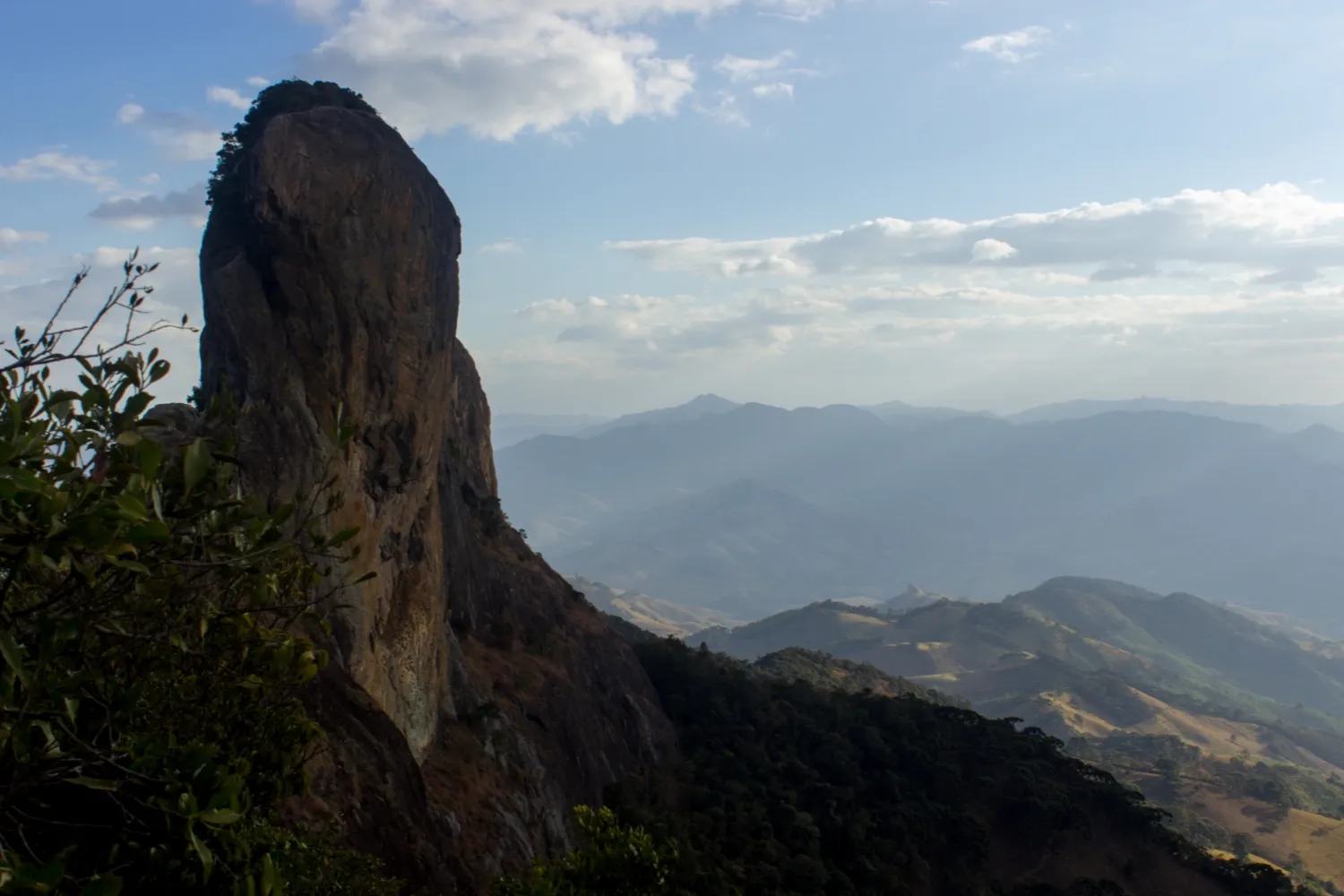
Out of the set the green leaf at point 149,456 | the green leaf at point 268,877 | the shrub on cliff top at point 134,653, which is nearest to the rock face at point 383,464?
the shrub on cliff top at point 134,653

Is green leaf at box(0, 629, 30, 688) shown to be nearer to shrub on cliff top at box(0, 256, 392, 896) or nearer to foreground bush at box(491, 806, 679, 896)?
shrub on cliff top at box(0, 256, 392, 896)

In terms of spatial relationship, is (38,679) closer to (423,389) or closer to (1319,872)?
(423,389)

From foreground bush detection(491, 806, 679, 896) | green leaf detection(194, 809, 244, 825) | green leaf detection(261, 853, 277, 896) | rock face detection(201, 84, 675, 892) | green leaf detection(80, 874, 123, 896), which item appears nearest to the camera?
green leaf detection(80, 874, 123, 896)

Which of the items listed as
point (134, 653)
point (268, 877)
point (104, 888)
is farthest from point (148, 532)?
point (134, 653)

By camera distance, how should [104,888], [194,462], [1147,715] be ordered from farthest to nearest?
[1147,715] → [194,462] → [104,888]

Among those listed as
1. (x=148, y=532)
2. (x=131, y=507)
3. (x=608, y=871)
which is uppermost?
(x=131, y=507)

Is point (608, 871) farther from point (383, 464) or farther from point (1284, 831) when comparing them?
point (1284, 831)

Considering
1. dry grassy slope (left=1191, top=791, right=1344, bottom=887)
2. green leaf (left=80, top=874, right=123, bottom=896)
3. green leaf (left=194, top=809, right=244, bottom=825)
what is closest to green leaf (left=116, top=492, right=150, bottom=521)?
green leaf (left=80, top=874, right=123, bottom=896)

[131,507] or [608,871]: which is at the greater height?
[131,507]
